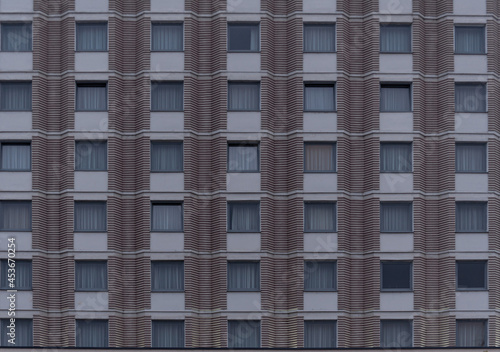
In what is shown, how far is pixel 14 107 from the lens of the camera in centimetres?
5775

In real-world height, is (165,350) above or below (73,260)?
below

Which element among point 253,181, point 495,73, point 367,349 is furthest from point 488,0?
point 367,349

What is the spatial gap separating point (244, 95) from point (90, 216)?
11.5 m

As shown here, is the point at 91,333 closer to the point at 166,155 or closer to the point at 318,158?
the point at 166,155

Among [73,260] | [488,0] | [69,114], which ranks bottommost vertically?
[73,260]

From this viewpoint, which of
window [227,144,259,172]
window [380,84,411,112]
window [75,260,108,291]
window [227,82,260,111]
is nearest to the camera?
window [75,260,108,291]

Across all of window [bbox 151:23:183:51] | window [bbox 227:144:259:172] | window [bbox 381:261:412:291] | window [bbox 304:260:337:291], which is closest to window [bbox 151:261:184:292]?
window [bbox 227:144:259:172]

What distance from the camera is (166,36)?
58.3 meters

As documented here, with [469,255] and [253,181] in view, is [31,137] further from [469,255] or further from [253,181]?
[469,255]

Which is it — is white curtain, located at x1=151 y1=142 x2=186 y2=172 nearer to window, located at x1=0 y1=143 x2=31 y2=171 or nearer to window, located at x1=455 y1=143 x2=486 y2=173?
window, located at x1=0 y1=143 x2=31 y2=171

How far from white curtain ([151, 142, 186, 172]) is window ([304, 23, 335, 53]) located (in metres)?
9.74

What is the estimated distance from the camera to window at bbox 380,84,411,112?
5822 centimetres

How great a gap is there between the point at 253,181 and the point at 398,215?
8744mm

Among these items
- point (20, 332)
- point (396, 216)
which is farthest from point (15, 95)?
point (396, 216)
